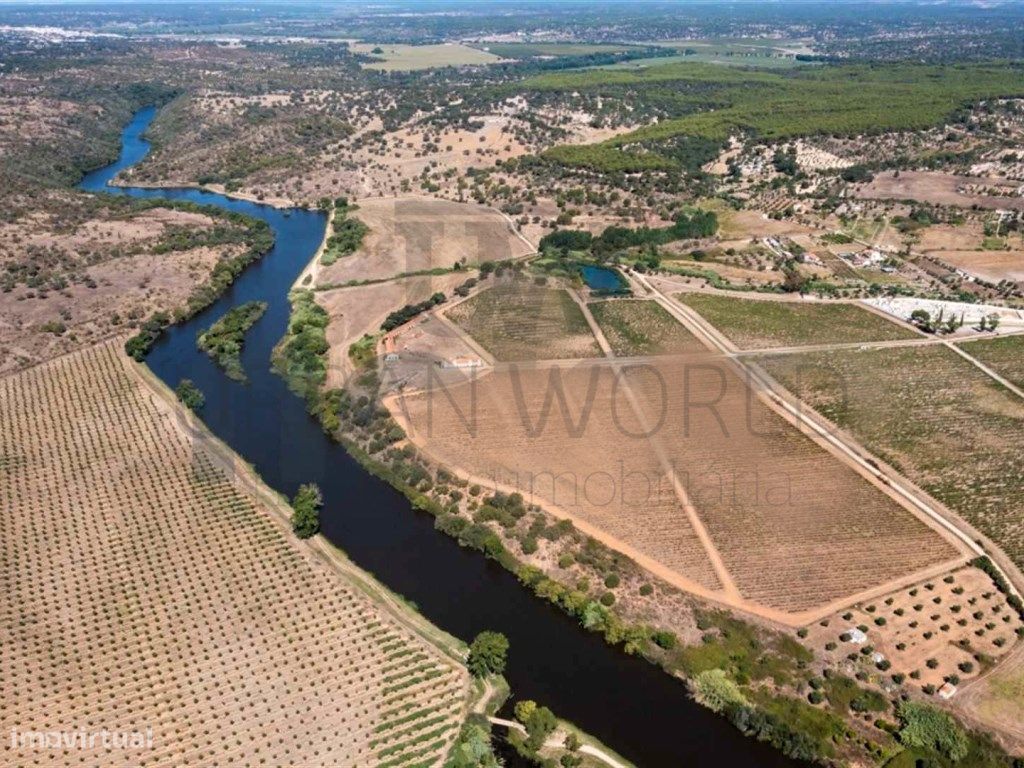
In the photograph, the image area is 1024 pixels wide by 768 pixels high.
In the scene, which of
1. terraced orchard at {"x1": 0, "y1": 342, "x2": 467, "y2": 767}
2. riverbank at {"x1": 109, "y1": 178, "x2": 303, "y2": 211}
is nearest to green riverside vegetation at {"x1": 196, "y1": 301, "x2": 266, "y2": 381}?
terraced orchard at {"x1": 0, "y1": 342, "x2": 467, "y2": 767}

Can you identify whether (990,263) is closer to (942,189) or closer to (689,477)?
(942,189)

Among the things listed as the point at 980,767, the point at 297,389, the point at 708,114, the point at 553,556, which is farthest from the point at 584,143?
the point at 980,767

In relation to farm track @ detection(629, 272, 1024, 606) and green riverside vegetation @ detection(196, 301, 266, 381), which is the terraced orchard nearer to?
green riverside vegetation @ detection(196, 301, 266, 381)

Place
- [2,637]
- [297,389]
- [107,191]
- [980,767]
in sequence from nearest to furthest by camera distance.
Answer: [980,767]
[2,637]
[297,389]
[107,191]

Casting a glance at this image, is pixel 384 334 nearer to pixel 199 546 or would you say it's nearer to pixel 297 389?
pixel 297 389

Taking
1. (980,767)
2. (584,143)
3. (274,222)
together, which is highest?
(584,143)

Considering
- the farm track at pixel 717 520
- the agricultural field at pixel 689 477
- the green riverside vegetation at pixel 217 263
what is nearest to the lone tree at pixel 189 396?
the green riverside vegetation at pixel 217 263
